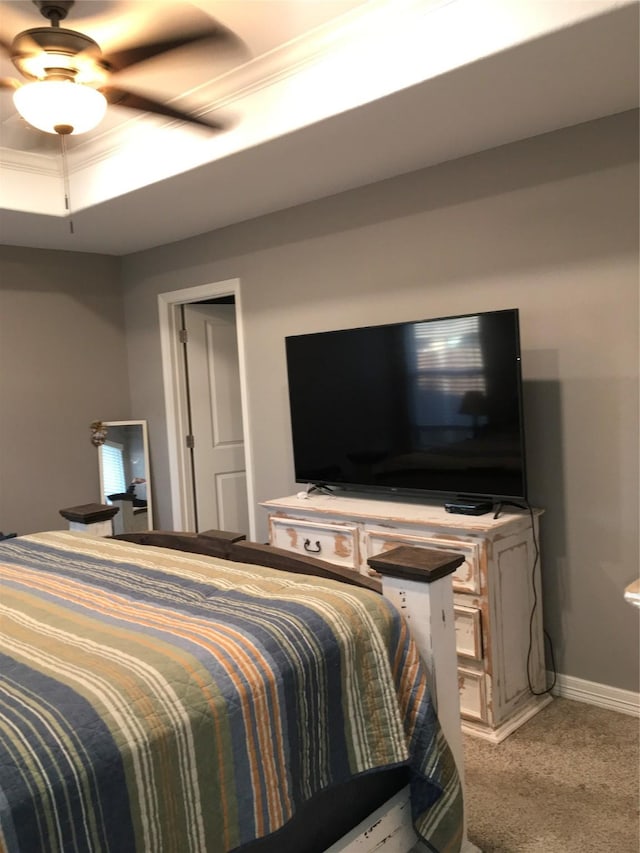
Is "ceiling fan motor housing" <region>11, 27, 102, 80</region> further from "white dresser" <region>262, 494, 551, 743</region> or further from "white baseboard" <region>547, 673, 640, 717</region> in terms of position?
"white baseboard" <region>547, 673, 640, 717</region>

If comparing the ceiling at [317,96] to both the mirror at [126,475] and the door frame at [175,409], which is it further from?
the mirror at [126,475]

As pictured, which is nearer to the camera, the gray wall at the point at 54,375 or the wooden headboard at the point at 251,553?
the wooden headboard at the point at 251,553

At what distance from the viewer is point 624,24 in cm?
205

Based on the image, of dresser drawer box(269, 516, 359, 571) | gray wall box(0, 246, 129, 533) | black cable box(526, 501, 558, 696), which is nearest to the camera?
black cable box(526, 501, 558, 696)

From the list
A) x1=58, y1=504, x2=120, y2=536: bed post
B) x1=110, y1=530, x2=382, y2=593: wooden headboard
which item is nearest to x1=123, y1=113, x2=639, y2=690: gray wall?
x1=110, y1=530, x2=382, y2=593: wooden headboard

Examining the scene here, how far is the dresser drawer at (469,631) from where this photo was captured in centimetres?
272

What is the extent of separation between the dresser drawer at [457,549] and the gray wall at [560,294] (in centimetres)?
50

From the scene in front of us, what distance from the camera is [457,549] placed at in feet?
9.10

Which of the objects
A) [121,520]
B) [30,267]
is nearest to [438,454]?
[121,520]

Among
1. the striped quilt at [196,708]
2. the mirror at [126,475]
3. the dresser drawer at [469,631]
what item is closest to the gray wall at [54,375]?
the mirror at [126,475]

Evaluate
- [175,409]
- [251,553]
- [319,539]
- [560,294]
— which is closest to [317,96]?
[560,294]

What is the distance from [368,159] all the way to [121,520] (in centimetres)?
302

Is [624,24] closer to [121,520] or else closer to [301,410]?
[301,410]

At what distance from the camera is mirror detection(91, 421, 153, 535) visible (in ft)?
16.1
